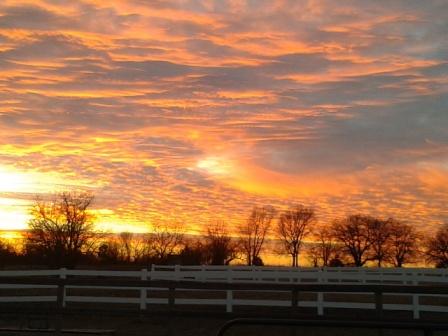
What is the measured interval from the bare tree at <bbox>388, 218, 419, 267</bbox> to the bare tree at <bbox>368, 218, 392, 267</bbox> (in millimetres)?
877

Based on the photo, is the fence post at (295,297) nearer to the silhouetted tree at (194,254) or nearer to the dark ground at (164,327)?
the dark ground at (164,327)

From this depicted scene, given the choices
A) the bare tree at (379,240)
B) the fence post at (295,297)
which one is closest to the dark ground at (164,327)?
the fence post at (295,297)

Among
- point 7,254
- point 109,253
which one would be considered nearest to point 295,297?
point 7,254

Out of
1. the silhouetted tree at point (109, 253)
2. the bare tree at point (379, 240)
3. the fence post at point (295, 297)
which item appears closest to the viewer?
the fence post at point (295, 297)

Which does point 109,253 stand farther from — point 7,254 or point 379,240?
point 379,240

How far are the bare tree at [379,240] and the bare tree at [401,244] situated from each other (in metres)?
0.88

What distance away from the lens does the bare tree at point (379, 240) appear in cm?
8400

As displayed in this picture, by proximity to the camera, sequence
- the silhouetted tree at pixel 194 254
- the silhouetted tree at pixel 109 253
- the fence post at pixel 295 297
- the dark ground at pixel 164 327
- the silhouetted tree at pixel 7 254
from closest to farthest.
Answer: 1. the fence post at pixel 295 297
2. the dark ground at pixel 164 327
3. the silhouetted tree at pixel 7 254
4. the silhouetted tree at pixel 194 254
5. the silhouetted tree at pixel 109 253

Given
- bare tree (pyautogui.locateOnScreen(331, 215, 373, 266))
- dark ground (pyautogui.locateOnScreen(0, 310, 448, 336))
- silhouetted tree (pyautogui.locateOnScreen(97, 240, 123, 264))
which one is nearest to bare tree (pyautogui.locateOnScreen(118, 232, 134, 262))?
silhouetted tree (pyautogui.locateOnScreen(97, 240, 123, 264))

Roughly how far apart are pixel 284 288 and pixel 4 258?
55427 mm

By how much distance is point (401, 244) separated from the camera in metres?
86.9

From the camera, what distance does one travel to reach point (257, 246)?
3573 inches

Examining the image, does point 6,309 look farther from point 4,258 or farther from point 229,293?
point 4,258

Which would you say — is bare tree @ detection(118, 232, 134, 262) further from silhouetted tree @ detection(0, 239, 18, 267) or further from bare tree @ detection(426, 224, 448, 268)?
bare tree @ detection(426, 224, 448, 268)
